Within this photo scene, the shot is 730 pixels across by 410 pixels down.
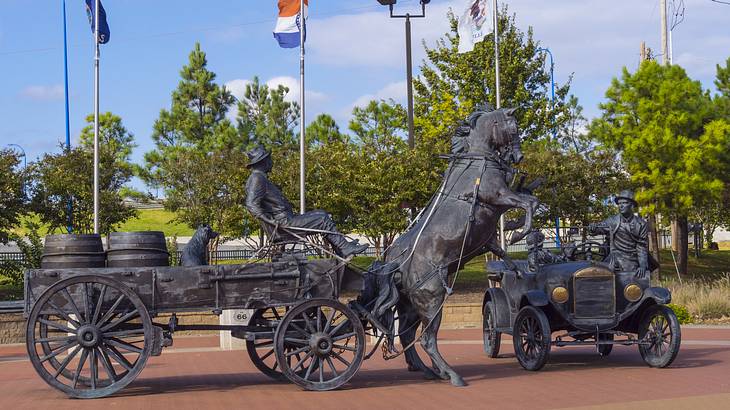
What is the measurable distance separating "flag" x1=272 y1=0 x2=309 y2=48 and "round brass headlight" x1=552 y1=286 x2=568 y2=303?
47.8 feet

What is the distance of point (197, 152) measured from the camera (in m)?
41.2

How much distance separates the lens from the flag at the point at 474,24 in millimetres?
29547

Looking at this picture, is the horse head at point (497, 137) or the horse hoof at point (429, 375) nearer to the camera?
the horse hoof at point (429, 375)

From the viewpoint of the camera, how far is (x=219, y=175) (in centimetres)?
3262

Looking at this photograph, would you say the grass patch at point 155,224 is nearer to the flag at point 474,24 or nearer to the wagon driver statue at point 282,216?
the flag at point 474,24

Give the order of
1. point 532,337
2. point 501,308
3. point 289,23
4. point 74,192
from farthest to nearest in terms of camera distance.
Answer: point 74,192, point 289,23, point 501,308, point 532,337

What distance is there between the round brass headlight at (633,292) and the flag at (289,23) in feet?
49.0

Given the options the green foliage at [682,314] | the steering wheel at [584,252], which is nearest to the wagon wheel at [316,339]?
the steering wheel at [584,252]

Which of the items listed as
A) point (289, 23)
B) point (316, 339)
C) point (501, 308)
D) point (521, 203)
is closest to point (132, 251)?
point (316, 339)

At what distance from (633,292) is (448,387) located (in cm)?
363

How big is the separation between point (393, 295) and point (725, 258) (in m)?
39.6

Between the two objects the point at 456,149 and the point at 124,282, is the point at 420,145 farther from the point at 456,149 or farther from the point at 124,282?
the point at 124,282

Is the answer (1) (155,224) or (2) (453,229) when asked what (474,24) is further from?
(1) (155,224)

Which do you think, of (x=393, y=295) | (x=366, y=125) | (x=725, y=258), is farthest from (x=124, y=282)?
(x=366, y=125)
